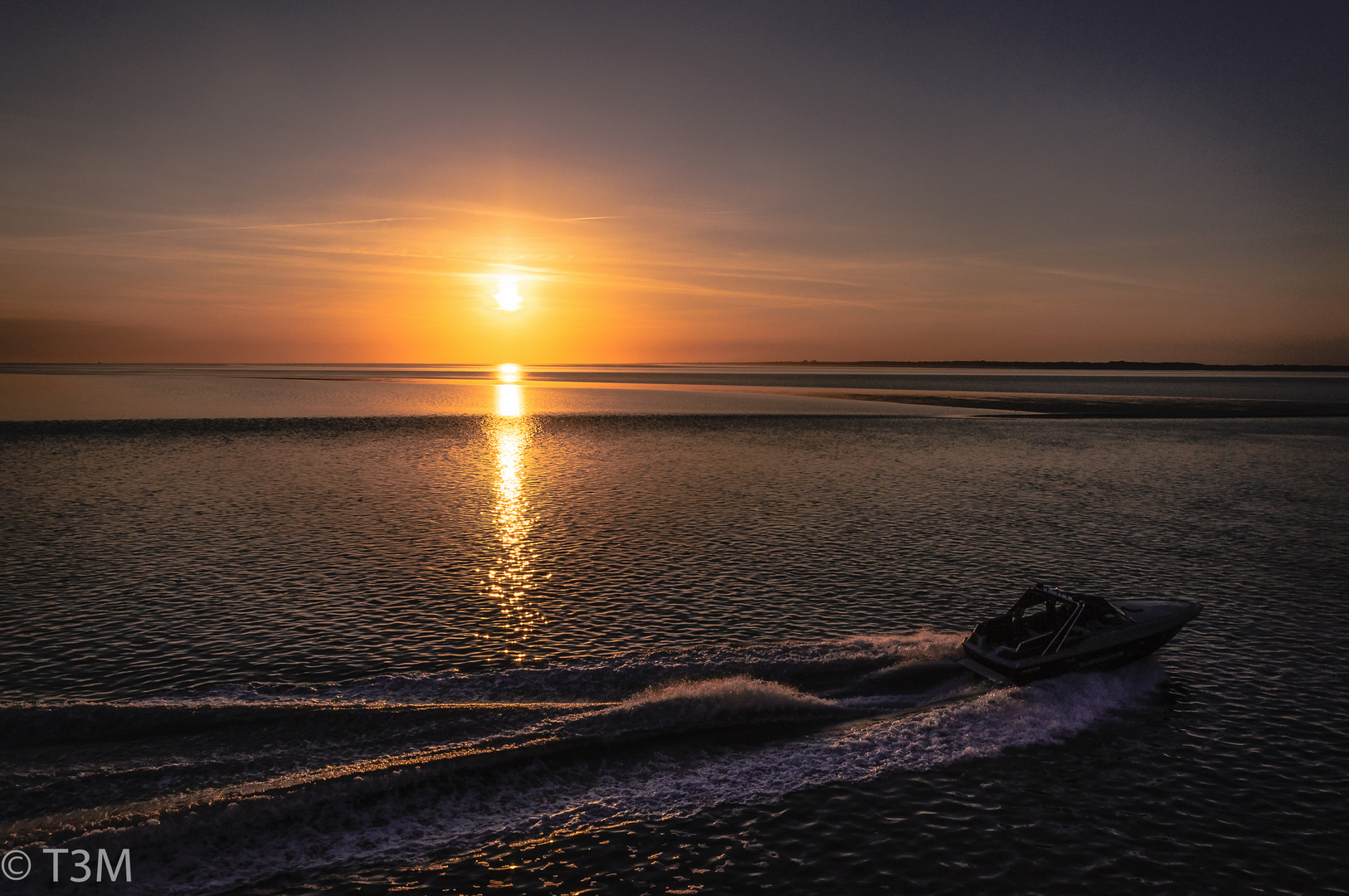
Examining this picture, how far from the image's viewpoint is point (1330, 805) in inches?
690

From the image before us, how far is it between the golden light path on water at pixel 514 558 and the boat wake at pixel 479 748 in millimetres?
4712

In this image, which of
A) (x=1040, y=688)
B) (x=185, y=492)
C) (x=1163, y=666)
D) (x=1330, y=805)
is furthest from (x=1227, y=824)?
(x=185, y=492)

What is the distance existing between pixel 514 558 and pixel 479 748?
20.4 meters

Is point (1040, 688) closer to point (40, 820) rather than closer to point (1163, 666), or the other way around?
point (1163, 666)

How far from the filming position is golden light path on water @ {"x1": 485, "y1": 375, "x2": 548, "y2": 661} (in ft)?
94.4

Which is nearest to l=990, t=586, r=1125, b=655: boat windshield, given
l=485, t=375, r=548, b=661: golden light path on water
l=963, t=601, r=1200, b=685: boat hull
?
l=963, t=601, r=1200, b=685: boat hull

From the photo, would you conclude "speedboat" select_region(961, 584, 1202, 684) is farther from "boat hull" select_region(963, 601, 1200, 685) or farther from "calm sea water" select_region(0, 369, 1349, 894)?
"calm sea water" select_region(0, 369, 1349, 894)

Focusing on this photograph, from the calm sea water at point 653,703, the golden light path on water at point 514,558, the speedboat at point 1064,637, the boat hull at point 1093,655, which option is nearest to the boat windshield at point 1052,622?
the speedboat at point 1064,637

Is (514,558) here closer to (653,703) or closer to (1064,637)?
(653,703)

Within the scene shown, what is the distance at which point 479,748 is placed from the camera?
18953mm

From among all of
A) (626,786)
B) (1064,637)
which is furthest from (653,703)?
(1064,637)

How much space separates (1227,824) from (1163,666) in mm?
10185

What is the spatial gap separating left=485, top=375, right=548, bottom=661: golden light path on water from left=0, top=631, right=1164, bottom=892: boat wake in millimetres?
4712

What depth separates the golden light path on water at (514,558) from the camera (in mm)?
28781
